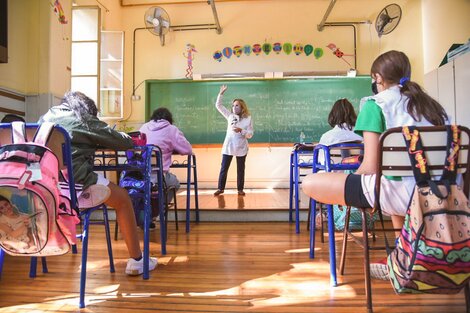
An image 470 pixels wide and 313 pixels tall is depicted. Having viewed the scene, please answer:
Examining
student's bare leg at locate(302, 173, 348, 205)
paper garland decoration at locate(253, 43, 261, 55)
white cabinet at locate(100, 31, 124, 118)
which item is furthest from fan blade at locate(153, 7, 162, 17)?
student's bare leg at locate(302, 173, 348, 205)

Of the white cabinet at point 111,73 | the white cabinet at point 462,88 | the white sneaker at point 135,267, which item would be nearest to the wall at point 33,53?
the white cabinet at point 111,73

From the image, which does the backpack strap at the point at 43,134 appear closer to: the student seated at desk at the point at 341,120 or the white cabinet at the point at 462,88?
the student seated at desk at the point at 341,120

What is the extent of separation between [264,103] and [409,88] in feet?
14.8

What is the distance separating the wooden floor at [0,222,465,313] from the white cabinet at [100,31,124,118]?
11.8ft

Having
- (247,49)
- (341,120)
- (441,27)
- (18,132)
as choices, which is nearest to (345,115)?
(341,120)

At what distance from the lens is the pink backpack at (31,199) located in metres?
1.04

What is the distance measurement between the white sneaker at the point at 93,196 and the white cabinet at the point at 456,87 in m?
3.27

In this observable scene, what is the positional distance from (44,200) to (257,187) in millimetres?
4766

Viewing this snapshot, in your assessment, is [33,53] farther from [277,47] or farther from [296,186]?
[277,47]

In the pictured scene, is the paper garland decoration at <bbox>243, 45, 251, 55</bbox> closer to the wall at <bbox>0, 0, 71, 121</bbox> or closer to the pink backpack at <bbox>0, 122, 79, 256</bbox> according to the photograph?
the wall at <bbox>0, 0, 71, 121</bbox>

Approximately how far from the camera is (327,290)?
1478 millimetres

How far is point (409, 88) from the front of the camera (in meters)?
1.17

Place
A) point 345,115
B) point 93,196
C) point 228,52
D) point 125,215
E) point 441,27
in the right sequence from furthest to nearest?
point 228,52, point 441,27, point 345,115, point 125,215, point 93,196

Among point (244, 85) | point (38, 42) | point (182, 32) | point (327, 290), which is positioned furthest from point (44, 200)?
point (182, 32)
